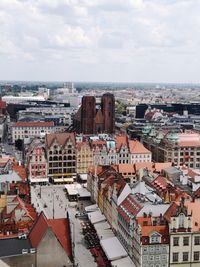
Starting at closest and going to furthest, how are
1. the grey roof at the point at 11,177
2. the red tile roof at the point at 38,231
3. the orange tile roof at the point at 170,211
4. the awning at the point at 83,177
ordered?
the red tile roof at the point at 38,231 → the orange tile roof at the point at 170,211 → the grey roof at the point at 11,177 → the awning at the point at 83,177

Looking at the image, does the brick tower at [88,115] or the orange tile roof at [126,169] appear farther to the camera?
the brick tower at [88,115]

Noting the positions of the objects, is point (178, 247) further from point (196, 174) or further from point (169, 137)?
point (169, 137)

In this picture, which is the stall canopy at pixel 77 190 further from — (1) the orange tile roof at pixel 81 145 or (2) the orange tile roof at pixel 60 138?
(2) the orange tile roof at pixel 60 138

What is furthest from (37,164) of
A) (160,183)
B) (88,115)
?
(88,115)

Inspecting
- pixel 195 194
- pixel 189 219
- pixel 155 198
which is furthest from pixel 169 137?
pixel 189 219

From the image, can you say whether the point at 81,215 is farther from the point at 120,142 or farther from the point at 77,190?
the point at 120,142

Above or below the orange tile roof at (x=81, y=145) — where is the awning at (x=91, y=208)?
below

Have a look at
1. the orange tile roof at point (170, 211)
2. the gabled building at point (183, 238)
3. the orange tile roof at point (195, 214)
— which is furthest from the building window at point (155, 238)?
the orange tile roof at point (195, 214)
